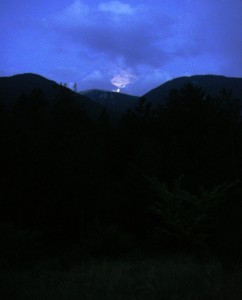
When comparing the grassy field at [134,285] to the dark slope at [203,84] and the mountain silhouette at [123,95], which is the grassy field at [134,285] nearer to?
the mountain silhouette at [123,95]

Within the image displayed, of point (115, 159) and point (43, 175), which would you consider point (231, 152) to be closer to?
point (115, 159)

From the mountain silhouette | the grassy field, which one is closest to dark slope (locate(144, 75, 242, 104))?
the mountain silhouette

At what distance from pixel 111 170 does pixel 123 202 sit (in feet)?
18.0

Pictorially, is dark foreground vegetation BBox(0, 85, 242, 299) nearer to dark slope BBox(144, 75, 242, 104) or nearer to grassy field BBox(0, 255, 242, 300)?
grassy field BBox(0, 255, 242, 300)

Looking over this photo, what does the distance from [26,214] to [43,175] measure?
10.7 feet

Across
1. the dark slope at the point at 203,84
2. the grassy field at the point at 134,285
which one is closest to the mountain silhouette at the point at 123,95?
the dark slope at the point at 203,84

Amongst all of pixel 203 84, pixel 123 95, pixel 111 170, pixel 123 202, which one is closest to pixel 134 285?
pixel 123 202

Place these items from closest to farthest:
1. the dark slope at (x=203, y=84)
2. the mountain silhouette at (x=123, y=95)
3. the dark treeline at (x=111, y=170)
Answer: the dark treeline at (x=111, y=170) → the mountain silhouette at (x=123, y=95) → the dark slope at (x=203, y=84)

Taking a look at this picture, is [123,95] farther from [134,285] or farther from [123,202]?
[134,285]

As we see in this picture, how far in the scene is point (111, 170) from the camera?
27.8 m

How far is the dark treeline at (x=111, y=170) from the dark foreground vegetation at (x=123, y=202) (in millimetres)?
83

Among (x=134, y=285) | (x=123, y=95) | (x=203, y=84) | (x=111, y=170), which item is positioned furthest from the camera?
(x=123, y=95)

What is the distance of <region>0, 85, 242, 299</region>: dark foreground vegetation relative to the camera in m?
8.17

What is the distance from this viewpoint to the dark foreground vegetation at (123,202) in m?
8.17
